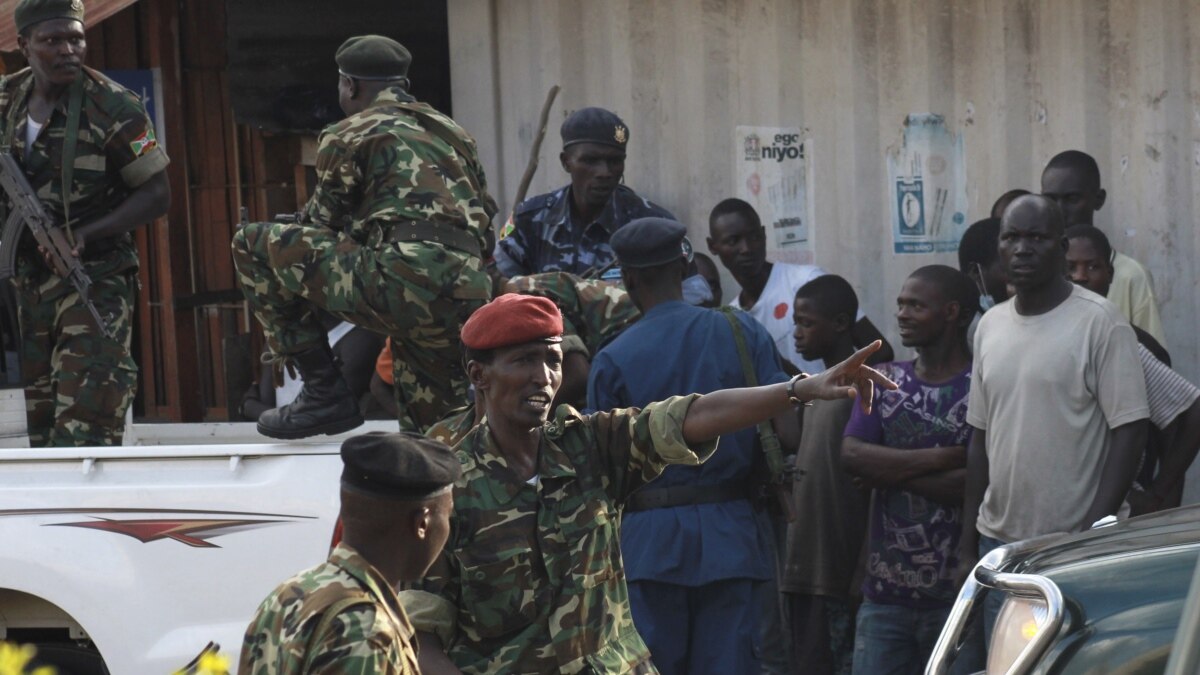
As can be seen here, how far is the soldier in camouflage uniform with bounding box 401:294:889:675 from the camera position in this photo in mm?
3820

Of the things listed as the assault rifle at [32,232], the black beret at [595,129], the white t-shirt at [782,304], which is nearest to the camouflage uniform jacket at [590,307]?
the black beret at [595,129]

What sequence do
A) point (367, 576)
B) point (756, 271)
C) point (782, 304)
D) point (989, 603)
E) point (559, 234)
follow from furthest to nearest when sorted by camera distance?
point (756, 271), point (782, 304), point (559, 234), point (989, 603), point (367, 576)

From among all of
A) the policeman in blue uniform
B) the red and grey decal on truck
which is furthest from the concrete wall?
the red and grey decal on truck

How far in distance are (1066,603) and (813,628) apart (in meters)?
2.93

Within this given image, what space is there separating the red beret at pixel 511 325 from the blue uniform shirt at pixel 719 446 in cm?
115

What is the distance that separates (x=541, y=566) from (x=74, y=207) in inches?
123

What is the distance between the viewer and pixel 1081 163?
6633 millimetres

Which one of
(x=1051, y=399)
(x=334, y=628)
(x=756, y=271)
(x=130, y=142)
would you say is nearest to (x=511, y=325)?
(x=334, y=628)

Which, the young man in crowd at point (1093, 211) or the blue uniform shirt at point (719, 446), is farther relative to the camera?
the young man in crowd at point (1093, 211)

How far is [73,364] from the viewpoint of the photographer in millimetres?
6105

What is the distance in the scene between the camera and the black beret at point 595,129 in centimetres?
681

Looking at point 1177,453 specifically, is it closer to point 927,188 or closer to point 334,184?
point 927,188

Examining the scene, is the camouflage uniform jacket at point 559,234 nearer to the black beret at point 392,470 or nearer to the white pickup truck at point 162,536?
the white pickup truck at point 162,536

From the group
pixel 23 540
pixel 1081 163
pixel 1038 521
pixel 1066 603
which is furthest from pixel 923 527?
pixel 23 540
